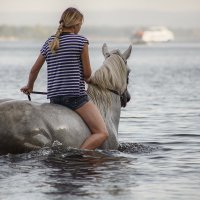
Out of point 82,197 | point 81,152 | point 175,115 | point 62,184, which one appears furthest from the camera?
point 175,115

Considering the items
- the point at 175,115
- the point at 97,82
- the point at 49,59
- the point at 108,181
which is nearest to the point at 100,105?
the point at 97,82

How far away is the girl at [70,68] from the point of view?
11745 mm

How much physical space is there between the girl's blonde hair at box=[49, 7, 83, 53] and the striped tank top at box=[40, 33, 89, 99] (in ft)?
0.37

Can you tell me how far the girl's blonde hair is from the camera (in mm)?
11625

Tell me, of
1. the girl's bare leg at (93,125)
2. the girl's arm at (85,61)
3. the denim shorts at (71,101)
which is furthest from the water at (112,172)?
the girl's arm at (85,61)

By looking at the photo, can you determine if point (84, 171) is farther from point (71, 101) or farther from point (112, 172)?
point (71, 101)

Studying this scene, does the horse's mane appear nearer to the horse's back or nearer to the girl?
the girl

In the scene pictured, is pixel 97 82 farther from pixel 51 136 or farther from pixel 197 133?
pixel 197 133

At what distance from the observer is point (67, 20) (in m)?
11.7

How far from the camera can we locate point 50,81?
1200 centimetres

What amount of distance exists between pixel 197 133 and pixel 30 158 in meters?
6.17

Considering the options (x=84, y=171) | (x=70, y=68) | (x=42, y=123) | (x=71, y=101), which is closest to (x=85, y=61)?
(x=70, y=68)

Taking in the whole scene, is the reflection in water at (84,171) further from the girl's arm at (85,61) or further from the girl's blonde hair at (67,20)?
the girl's blonde hair at (67,20)

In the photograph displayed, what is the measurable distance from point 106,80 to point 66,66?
0.86m
